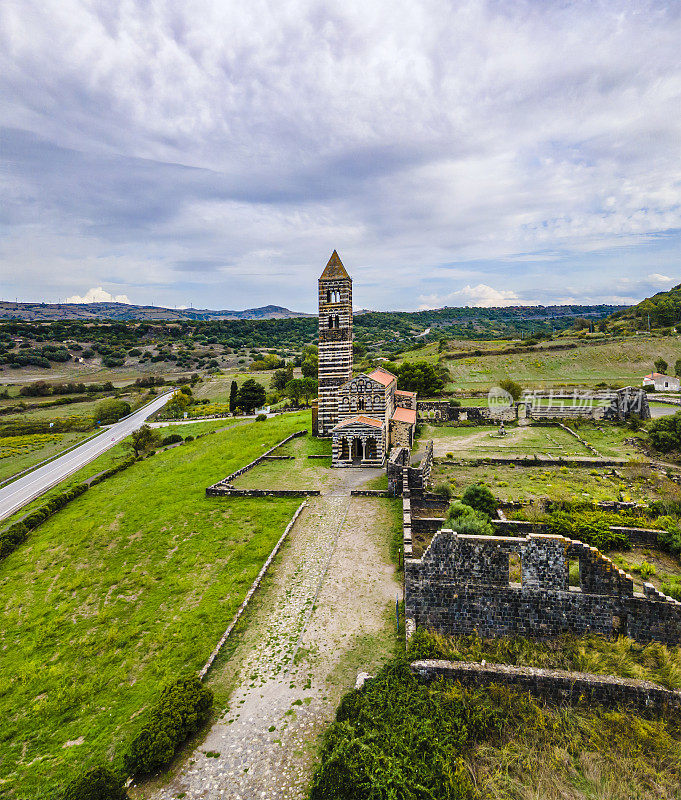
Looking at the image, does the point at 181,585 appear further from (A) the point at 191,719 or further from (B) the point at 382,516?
(B) the point at 382,516

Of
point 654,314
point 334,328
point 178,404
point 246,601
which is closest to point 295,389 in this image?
point 178,404

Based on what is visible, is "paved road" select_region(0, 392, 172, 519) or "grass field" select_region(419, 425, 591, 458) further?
"grass field" select_region(419, 425, 591, 458)

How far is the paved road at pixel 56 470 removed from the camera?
29980 millimetres

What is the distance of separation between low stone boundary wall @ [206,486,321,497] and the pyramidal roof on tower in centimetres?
1898

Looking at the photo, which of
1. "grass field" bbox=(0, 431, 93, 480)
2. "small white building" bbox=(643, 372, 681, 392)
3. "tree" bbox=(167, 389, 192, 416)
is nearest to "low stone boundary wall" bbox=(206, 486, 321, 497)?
"grass field" bbox=(0, 431, 93, 480)

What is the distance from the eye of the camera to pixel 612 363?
248ft

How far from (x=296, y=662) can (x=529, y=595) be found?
688cm

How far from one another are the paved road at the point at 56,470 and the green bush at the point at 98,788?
25914 millimetres

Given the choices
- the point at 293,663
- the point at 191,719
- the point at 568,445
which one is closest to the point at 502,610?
the point at 293,663

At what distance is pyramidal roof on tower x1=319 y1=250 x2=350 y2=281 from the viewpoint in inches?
1329

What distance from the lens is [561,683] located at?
9023mm

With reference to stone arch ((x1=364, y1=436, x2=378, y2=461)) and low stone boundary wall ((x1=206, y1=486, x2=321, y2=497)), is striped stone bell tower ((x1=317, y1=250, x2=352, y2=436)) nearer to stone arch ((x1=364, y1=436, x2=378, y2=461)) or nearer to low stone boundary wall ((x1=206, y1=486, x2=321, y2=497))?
stone arch ((x1=364, y1=436, x2=378, y2=461))

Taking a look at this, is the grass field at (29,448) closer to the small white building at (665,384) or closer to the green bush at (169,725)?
the green bush at (169,725)

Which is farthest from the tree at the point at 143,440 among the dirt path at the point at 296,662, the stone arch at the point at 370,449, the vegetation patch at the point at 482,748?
the vegetation patch at the point at 482,748
